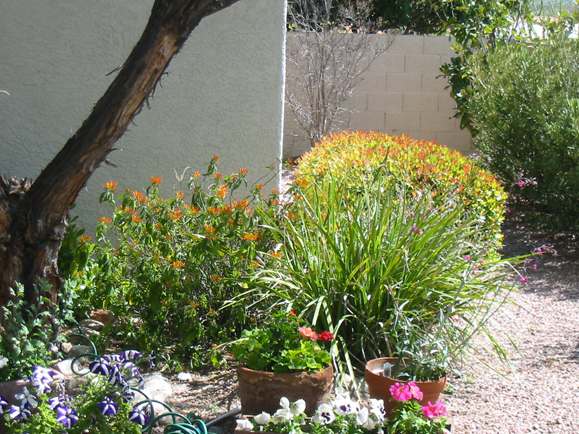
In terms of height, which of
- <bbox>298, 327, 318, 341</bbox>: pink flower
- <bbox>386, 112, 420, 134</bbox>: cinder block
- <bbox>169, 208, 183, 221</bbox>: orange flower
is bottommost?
<bbox>298, 327, 318, 341</bbox>: pink flower

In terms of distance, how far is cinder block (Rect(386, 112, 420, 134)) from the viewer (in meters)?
14.4

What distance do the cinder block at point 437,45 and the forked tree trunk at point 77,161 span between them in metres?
10.2

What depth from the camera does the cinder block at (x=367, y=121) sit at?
46.8 feet

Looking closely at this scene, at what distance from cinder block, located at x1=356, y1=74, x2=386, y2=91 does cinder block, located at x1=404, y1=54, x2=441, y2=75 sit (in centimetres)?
44

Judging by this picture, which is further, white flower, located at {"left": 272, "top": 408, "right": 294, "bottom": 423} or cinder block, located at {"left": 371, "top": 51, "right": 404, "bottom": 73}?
cinder block, located at {"left": 371, "top": 51, "right": 404, "bottom": 73}

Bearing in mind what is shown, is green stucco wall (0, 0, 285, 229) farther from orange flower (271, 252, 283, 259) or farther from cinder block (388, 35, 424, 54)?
cinder block (388, 35, 424, 54)

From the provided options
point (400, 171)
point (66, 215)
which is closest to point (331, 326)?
point (66, 215)

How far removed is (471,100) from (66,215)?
6.98 meters

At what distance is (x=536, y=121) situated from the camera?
8742mm

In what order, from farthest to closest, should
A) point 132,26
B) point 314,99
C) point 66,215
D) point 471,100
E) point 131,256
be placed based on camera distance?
1. point 314,99
2. point 471,100
3. point 132,26
4. point 131,256
5. point 66,215

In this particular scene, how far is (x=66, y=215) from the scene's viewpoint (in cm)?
488

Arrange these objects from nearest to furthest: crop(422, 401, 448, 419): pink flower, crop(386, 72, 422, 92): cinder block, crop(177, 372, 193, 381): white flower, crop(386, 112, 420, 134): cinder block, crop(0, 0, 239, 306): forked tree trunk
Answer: crop(422, 401, 448, 419): pink flower, crop(0, 0, 239, 306): forked tree trunk, crop(177, 372, 193, 381): white flower, crop(386, 72, 422, 92): cinder block, crop(386, 112, 420, 134): cinder block

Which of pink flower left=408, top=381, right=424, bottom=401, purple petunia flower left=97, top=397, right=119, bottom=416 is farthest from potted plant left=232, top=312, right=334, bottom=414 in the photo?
purple petunia flower left=97, top=397, right=119, bottom=416

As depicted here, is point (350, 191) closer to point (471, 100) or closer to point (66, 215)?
point (66, 215)
